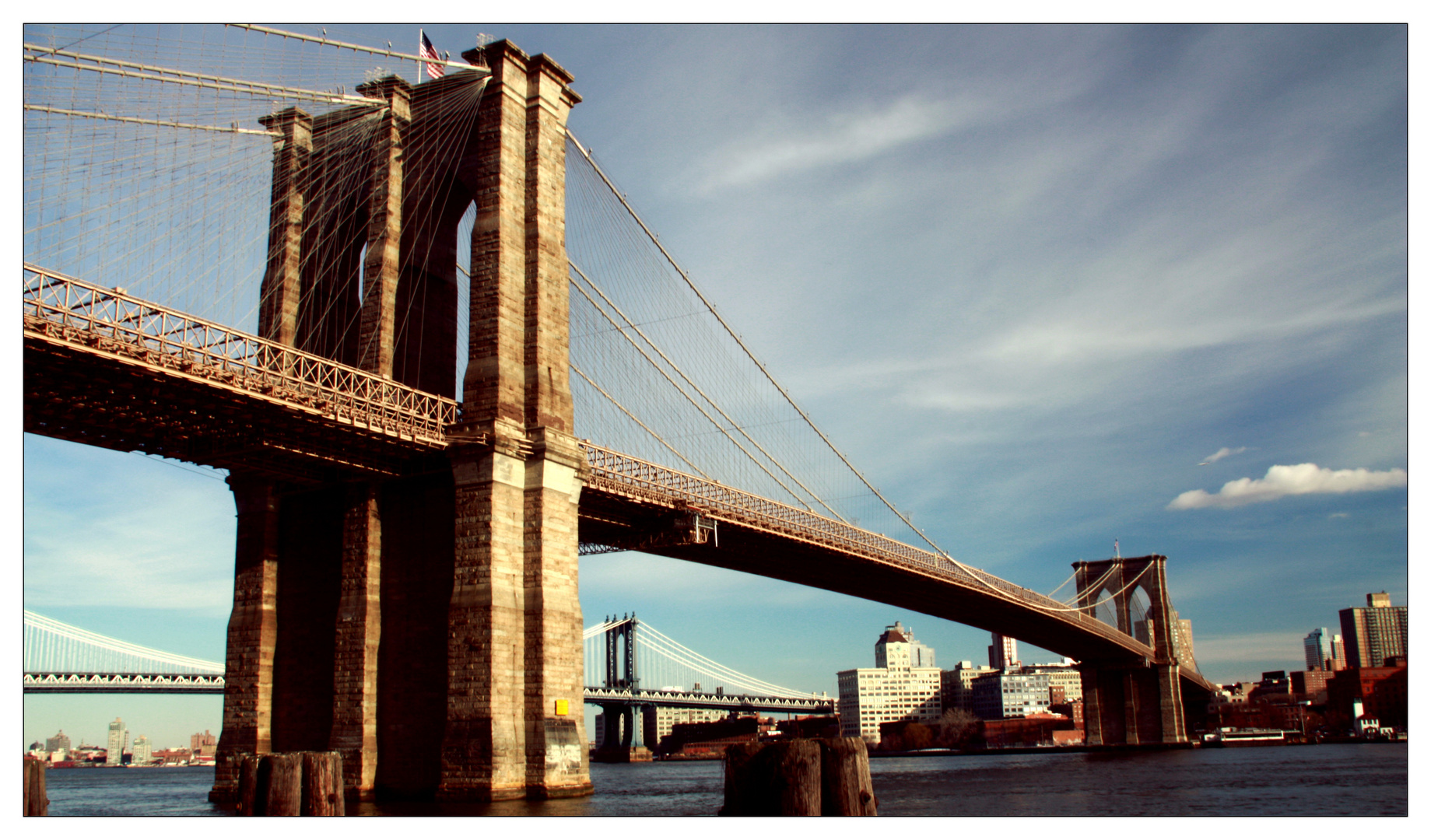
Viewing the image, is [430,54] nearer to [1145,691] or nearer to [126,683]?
[126,683]

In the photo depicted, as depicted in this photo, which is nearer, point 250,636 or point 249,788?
point 249,788

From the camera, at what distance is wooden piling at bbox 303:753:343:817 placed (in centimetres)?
1703

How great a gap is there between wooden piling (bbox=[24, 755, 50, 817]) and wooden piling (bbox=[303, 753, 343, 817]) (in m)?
3.83

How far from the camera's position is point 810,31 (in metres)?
21.3

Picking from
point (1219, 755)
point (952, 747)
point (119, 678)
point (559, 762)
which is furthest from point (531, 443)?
point (952, 747)

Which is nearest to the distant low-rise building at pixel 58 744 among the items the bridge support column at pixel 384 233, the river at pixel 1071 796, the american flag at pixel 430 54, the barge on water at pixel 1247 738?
the river at pixel 1071 796

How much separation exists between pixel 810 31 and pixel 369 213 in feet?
78.6

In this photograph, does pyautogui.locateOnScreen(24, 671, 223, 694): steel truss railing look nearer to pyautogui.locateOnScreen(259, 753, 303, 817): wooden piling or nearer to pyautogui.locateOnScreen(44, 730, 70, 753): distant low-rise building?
pyautogui.locateOnScreen(44, 730, 70, 753): distant low-rise building

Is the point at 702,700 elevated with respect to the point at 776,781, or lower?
lower

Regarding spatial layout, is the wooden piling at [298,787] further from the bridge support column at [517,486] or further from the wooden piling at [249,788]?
the bridge support column at [517,486]

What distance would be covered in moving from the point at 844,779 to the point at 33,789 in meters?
12.2

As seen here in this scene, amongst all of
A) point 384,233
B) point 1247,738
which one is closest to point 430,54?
point 384,233

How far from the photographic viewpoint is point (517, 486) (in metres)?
35.5

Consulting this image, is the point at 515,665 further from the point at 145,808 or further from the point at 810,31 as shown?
the point at 810,31
